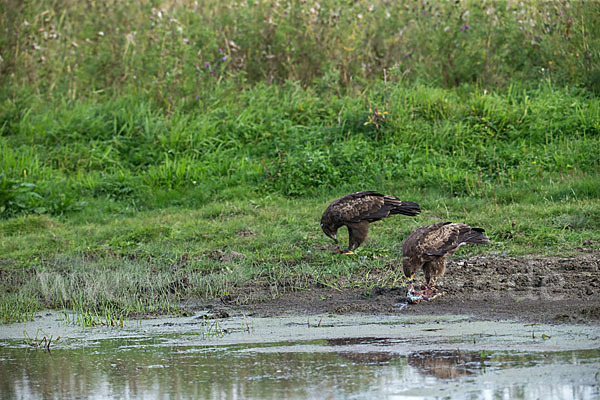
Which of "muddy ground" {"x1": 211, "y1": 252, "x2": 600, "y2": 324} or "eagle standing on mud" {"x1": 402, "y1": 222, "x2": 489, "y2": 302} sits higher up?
"eagle standing on mud" {"x1": 402, "y1": 222, "x2": 489, "y2": 302}

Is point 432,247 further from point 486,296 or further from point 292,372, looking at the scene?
point 292,372

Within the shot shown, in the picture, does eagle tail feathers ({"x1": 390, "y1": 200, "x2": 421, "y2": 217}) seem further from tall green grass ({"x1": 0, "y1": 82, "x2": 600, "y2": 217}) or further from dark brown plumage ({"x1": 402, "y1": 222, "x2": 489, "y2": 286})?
tall green grass ({"x1": 0, "y1": 82, "x2": 600, "y2": 217})

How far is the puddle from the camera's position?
179 inches

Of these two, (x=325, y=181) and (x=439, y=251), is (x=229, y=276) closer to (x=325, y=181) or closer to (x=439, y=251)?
(x=439, y=251)

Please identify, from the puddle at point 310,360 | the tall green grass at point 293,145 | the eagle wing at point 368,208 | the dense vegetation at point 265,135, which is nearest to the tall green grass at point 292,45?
the dense vegetation at point 265,135

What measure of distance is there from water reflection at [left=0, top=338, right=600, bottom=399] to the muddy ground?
118cm

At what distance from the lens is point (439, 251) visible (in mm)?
7188

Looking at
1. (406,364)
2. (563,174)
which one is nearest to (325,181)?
Result: (563,174)

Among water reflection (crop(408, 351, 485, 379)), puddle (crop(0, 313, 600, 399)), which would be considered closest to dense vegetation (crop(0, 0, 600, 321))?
puddle (crop(0, 313, 600, 399))

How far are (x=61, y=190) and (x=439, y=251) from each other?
7111mm

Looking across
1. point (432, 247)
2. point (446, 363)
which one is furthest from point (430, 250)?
point (446, 363)

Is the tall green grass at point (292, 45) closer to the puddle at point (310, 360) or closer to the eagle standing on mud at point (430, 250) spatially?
the eagle standing on mud at point (430, 250)

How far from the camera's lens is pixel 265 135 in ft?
43.5

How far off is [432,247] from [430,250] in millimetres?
37
